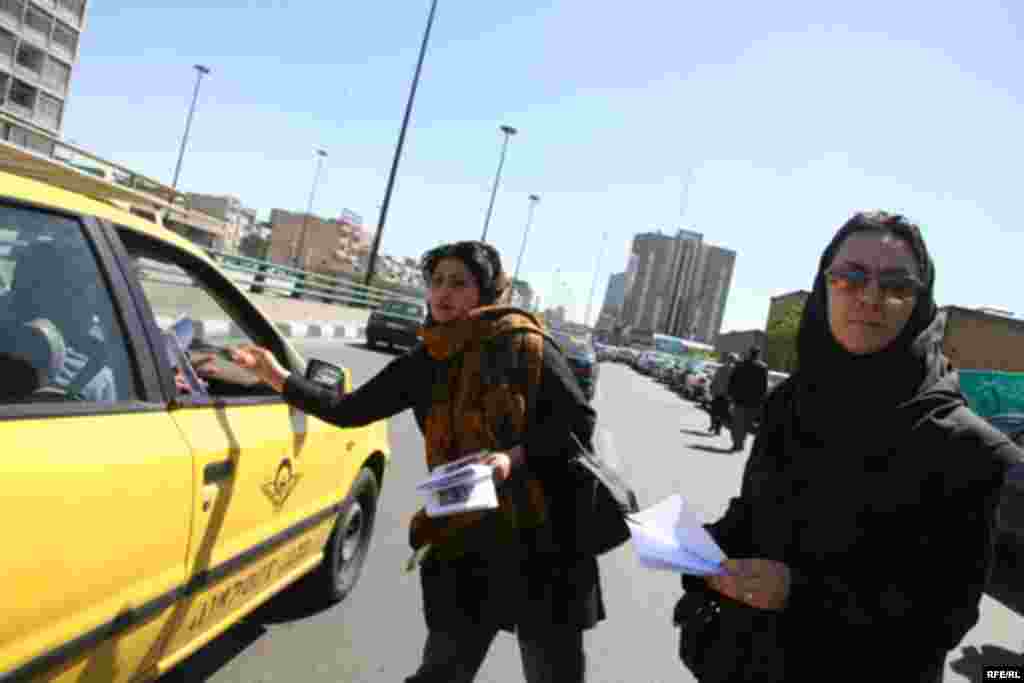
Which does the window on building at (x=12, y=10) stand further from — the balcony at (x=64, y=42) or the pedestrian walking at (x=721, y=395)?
the pedestrian walking at (x=721, y=395)

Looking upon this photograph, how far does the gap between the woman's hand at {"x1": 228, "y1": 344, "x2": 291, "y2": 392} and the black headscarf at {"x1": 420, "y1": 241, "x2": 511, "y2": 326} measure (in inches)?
21.6

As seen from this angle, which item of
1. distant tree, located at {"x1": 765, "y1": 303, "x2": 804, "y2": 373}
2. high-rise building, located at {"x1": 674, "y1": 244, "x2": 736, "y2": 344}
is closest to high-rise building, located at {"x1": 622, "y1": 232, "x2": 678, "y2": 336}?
high-rise building, located at {"x1": 674, "y1": 244, "x2": 736, "y2": 344}

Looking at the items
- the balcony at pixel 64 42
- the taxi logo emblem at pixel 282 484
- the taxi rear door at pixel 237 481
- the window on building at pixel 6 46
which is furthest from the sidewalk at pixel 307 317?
the balcony at pixel 64 42

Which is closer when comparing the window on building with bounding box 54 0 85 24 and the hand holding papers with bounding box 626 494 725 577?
the hand holding papers with bounding box 626 494 725 577

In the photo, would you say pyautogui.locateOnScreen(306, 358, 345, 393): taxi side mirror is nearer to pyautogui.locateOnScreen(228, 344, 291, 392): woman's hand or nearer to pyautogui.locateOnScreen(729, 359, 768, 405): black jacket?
pyautogui.locateOnScreen(228, 344, 291, 392): woman's hand

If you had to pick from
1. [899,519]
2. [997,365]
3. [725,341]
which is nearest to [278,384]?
[899,519]

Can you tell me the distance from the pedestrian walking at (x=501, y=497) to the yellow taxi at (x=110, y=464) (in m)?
0.68

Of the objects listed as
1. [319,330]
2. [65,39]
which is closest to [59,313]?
[319,330]

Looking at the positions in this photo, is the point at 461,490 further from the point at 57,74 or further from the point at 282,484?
the point at 57,74

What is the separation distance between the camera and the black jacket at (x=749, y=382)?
12.9 meters

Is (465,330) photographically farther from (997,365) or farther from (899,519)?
(997,365)

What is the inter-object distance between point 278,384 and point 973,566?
202 centimetres

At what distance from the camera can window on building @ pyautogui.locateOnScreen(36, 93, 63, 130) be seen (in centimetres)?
6851

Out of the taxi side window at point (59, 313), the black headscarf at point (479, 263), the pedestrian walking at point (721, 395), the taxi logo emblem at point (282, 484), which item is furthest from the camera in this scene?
the pedestrian walking at point (721, 395)
